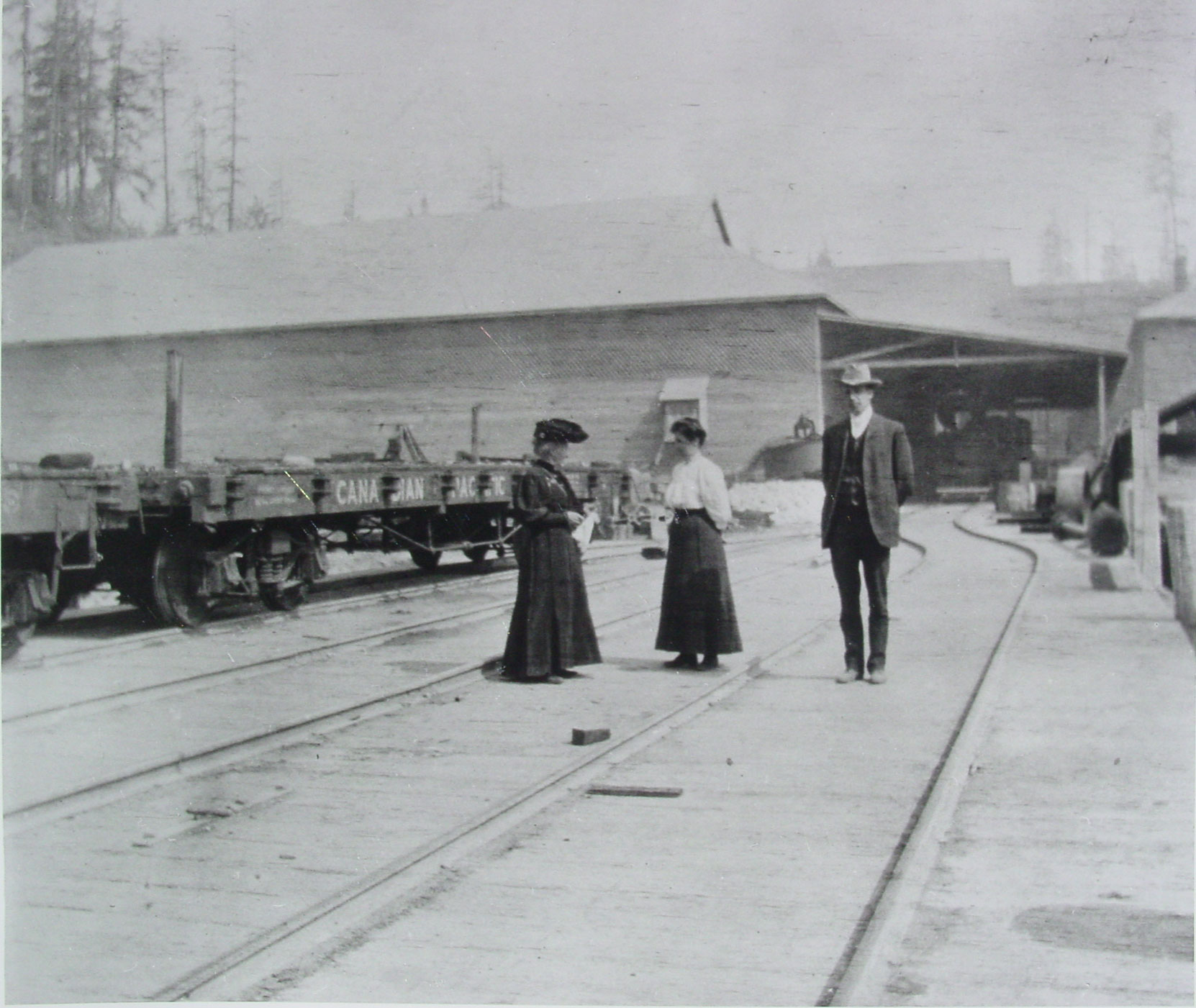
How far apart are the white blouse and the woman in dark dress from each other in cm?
65

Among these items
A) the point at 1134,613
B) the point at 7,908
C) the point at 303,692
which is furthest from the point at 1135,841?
the point at 1134,613

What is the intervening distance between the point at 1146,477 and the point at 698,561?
19.3 feet

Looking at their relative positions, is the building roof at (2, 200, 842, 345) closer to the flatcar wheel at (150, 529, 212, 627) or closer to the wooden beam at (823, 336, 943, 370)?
the wooden beam at (823, 336, 943, 370)

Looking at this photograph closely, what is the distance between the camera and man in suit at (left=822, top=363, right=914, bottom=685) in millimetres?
7113

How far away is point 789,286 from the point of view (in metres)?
32.7

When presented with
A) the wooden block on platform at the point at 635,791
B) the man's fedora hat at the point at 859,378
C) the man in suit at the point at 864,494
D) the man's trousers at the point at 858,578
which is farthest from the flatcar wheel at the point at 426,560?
the wooden block on platform at the point at 635,791

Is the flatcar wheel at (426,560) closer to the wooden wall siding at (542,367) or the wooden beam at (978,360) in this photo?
the wooden wall siding at (542,367)

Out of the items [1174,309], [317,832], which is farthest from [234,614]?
[1174,309]

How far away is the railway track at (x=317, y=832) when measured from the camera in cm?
337

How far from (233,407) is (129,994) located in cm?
3160

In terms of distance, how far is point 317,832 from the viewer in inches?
177

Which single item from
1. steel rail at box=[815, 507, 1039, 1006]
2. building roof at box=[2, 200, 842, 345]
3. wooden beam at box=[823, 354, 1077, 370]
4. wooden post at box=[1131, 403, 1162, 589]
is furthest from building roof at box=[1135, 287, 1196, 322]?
wooden beam at box=[823, 354, 1077, 370]

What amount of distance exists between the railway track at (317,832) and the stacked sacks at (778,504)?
19.5 m

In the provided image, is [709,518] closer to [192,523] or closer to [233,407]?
[192,523]
